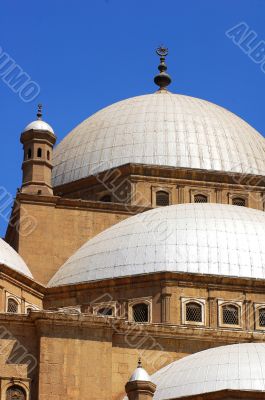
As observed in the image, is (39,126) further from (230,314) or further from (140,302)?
(230,314)

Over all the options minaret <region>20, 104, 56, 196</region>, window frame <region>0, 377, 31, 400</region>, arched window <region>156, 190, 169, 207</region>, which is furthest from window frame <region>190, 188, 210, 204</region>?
window frame <region>0, 377, 31, 400</region>

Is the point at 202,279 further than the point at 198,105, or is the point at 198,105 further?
the point at 198,105

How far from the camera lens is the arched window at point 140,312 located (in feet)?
141

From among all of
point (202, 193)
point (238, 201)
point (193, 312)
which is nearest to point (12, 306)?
point (193, 312)

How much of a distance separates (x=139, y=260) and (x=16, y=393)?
7.69 metres

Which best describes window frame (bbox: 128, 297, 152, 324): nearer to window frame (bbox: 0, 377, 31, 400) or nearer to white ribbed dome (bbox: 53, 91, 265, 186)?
window frame (bbox: 0, 377, 31, 400)

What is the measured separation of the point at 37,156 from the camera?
1996 inches

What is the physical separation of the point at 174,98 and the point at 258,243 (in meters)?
15.0

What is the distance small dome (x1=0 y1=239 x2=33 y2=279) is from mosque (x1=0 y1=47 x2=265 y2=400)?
0.09 m

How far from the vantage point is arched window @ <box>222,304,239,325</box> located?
43.3m

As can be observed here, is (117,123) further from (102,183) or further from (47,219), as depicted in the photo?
(47,219)

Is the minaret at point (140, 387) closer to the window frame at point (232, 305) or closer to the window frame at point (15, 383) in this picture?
the window frame at point (15, 383)

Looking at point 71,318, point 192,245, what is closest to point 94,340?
point 71,318

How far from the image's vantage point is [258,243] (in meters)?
45.8
